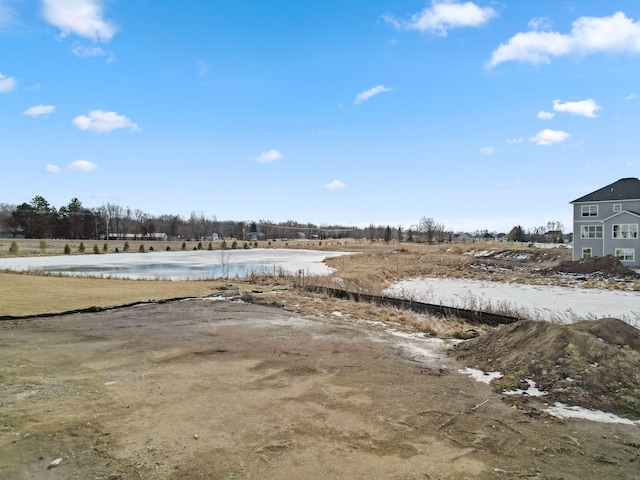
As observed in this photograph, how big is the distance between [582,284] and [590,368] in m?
22.3

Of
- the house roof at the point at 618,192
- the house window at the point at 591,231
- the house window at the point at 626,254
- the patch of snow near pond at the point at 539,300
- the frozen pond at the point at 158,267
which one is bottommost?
the patch of snow near pond at the point at 539,300

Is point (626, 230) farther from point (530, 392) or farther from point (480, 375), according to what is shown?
point (530, 392)

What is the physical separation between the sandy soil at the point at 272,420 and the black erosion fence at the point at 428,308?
3.88 meters

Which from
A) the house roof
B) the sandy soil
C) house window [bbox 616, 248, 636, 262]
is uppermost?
the house roof

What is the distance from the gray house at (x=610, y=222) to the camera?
31.8 metres

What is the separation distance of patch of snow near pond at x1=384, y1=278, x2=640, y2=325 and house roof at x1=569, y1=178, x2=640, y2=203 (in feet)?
49.5

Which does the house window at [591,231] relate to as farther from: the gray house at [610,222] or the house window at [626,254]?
the house window at [626,254]

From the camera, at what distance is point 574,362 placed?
6.14 meters

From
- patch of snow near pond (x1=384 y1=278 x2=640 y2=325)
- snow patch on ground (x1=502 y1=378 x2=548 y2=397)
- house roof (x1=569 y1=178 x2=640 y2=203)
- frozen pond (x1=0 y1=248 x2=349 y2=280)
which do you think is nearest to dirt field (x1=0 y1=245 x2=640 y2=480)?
snow patch on ground (x1=502 y1=378 x2=548 y2=397)

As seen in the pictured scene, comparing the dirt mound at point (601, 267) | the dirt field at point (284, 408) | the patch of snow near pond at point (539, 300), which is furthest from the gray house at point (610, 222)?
the dirt field at point (284, 408)

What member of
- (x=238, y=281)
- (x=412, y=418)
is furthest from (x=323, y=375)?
(x=238, y=281)

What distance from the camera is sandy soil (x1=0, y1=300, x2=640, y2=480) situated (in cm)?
381

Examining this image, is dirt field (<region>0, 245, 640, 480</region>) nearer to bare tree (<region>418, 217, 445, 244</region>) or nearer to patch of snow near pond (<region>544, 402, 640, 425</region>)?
patch of snow near pond (<region>544, 402, 640, 425</region>)

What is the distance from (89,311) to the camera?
12.5 meters
